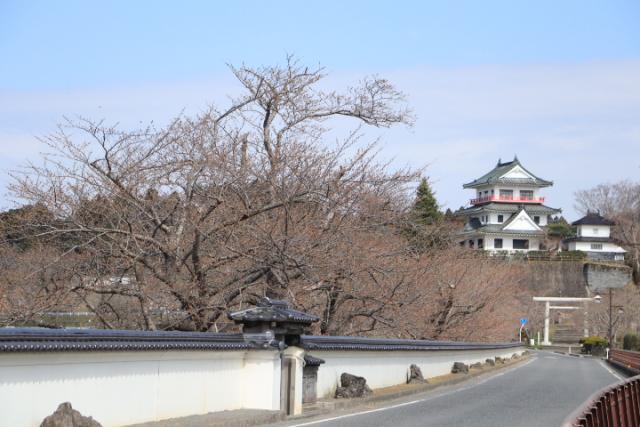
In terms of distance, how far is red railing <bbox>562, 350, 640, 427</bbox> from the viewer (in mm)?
7355

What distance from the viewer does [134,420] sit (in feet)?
37.0

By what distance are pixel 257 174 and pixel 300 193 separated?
121 centimetres

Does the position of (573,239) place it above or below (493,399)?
above

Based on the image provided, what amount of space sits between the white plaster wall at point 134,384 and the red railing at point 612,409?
5257 mm

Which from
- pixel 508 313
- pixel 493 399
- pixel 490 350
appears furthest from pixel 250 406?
pixel 508 313

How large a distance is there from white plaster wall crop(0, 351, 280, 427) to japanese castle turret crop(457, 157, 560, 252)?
92.8 metres

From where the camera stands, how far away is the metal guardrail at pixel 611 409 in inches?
289

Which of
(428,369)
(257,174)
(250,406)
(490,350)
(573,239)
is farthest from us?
(573,239)

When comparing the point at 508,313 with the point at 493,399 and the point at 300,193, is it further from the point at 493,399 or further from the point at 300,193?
the point at 300,193

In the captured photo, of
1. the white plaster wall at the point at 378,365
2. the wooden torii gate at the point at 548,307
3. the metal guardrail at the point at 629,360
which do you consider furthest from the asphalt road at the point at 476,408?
the wooden torii gate at the point at 548,307

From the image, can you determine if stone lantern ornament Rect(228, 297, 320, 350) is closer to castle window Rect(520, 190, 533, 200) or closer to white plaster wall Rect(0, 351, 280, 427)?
white plaster wall Rect(0, 351, 280, 427)

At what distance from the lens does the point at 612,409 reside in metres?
9.23

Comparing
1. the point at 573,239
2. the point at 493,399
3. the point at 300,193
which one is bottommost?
the point at 493,399

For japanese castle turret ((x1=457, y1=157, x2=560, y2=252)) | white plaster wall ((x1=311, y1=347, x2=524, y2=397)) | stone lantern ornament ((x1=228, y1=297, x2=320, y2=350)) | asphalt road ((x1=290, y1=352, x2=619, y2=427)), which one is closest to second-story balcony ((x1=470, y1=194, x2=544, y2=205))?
japanese castle turret ((x1=457, y1=157, x2=560, y2=252))
